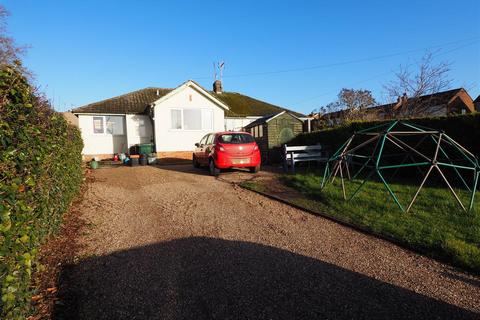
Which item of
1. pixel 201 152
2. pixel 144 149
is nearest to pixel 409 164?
pixel 201 152

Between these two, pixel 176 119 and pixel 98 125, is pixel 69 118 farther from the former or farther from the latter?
pixel 98 125

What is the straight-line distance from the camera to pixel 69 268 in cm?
384

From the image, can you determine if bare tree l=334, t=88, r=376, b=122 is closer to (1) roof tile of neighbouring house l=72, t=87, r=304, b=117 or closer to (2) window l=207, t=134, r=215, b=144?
(1) roof tile of neighbouring house l=72, t=87, r=304, b=117

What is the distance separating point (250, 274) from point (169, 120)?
1673 centimetres

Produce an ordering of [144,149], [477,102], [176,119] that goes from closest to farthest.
Result: 1. [144,149]
2. [176,119]
3. [477,102]

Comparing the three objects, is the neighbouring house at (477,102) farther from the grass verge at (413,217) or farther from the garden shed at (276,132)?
the grass verge at (413,217)

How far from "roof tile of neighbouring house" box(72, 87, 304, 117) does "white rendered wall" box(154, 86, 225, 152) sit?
6.87 ft

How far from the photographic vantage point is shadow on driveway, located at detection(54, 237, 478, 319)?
2.83 meters

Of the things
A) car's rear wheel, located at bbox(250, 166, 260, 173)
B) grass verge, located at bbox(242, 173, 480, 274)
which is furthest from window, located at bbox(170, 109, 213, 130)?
grass verge, located at bbox(242, 173, 480, 274)

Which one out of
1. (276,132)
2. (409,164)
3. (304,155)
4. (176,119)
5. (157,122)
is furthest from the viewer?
(176,119)

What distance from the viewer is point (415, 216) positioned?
554cm

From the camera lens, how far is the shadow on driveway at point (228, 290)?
9.27 ft

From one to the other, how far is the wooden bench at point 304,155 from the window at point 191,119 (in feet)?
29.0

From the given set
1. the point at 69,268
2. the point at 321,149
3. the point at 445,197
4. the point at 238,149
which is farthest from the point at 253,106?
the point at 69,268
